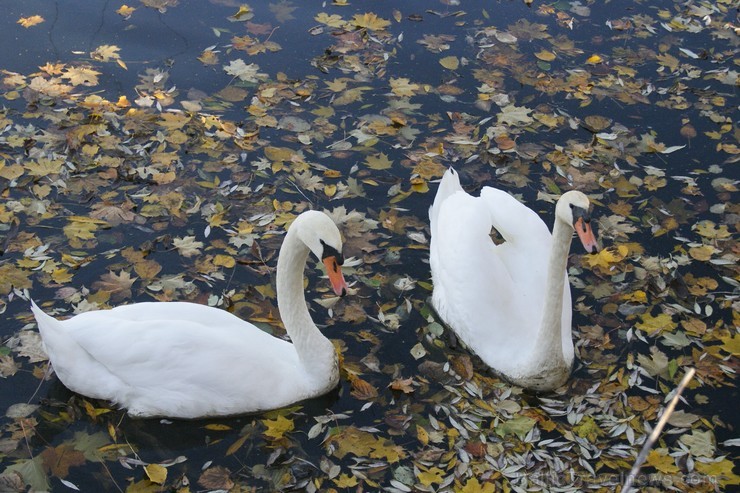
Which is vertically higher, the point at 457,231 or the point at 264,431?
the point at 457,231

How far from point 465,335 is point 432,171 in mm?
2589

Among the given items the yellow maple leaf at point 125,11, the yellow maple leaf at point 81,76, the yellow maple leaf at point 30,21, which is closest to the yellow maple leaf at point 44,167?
the yellow maple leaf at point 81,76

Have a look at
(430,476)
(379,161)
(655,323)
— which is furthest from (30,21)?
(655,323)

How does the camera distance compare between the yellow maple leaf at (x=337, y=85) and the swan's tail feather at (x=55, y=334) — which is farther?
the yellow maple leaf at (x=337, y=85)

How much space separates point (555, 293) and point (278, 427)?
88.6 inches

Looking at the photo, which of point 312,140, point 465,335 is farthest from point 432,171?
point 465,335

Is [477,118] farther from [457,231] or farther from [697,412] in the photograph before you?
[697,412]

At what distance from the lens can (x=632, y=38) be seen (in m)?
Result: 11.8

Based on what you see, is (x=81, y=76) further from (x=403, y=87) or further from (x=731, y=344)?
(x=731, y=344)

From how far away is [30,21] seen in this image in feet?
35.9

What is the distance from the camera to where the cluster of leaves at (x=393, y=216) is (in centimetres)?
620

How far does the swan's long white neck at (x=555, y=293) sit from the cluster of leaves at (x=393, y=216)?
1.74 ft

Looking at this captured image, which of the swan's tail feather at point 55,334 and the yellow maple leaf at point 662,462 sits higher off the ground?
the swan's tail feather at point 55,334

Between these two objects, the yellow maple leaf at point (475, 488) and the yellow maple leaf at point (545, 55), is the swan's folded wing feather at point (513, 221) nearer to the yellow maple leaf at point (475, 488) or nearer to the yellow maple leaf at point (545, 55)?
the yellow maple leaf at point (475, 488)
